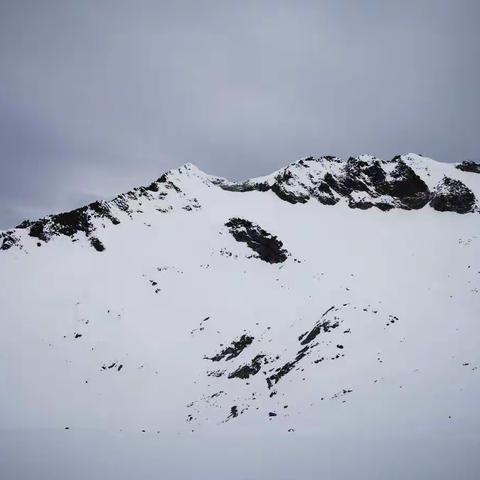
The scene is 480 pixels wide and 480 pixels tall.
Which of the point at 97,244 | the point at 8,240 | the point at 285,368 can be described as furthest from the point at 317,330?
the point at 8,240

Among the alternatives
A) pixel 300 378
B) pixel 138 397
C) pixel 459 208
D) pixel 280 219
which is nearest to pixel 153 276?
pixel 138 397

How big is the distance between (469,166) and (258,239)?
53373mm

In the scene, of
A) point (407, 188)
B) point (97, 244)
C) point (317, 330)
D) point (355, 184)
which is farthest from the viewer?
point (355, 184)

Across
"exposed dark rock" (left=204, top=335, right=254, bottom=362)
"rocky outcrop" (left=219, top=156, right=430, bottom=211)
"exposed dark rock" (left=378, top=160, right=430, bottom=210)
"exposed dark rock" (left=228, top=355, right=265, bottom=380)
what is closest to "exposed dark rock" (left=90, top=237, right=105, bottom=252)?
"exposed dark rock" (left=204, top=335, right=254, bottom=362)

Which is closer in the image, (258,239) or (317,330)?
(317,330)

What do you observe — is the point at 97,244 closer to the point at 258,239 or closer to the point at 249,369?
the point at 258,239

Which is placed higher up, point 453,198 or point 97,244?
point 453,198

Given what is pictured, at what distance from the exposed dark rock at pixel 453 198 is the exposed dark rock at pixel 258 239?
3391 centimetres

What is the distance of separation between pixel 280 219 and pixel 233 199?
11685 millimetres

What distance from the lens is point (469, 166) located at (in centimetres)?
8331

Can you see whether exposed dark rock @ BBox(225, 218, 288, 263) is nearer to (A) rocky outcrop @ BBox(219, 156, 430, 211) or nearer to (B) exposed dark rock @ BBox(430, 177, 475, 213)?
(A) rocky outcrop @ BBox(219, 156, 430, 211)

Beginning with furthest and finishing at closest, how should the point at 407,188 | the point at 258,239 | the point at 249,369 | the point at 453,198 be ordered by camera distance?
the point at 407,188 → the point at 453,198 → the point at 258,239 → the point at 249,369

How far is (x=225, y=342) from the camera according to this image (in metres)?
40.0

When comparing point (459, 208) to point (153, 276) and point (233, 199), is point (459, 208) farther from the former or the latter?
point (153, 276)
